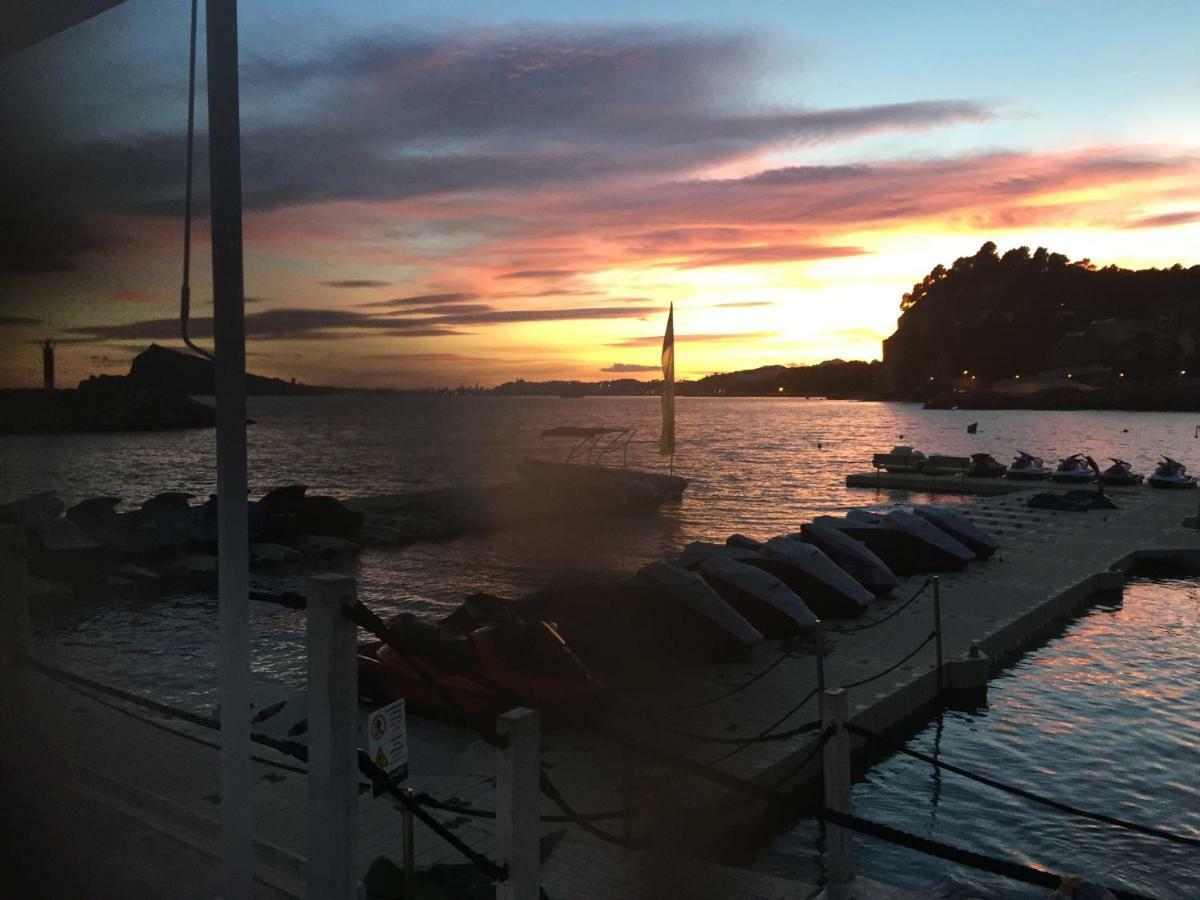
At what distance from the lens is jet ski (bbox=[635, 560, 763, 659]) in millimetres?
15867

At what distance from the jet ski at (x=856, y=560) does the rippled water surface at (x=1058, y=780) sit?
3.84 metres

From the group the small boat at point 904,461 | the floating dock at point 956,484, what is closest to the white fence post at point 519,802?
the floating dock at point 956,484

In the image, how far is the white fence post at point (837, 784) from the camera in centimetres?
679

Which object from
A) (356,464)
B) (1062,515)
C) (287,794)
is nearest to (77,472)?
(356,464)

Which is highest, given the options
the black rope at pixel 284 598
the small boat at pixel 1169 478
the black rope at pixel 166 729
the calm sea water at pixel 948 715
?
the black rope at pixel 284 598

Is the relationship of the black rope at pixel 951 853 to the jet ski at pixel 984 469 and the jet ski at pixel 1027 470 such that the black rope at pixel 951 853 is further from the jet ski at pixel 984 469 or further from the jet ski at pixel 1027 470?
the jet ski at pixel 984 469

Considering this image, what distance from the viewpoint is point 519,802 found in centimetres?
415

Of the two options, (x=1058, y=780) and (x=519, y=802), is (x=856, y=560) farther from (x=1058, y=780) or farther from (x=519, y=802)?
(x=519, y=802)

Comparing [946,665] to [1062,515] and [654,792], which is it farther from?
[1062,515]

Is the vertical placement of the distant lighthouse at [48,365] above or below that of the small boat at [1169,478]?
above

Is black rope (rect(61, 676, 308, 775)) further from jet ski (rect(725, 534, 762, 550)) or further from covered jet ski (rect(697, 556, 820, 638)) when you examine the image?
jet ski (rect(725, 534, 762, 550))

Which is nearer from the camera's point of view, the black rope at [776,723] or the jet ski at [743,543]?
the black rope at [776,723]

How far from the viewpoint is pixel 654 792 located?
31.3 ft

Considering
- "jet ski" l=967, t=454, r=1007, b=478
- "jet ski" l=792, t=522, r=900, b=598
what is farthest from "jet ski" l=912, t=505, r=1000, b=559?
"jet ski" l=967, t=454, r=1007, b=478
